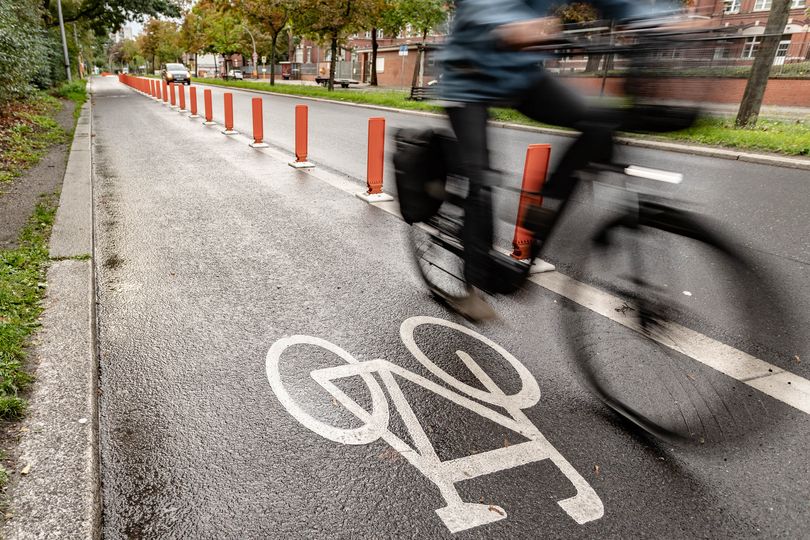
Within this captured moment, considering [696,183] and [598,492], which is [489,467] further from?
[696,183]

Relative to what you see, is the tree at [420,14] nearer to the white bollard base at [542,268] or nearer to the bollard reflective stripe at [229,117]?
the bollard reflective stripe at [229,117]

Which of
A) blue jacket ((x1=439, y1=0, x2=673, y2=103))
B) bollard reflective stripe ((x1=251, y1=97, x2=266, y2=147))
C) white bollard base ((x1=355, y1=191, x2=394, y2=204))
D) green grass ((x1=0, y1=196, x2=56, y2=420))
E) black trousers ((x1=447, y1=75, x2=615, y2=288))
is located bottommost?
green grass ((x1=0, y1=196, x2=56, y2=420))

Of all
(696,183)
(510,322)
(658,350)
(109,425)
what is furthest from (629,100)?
(696,183)

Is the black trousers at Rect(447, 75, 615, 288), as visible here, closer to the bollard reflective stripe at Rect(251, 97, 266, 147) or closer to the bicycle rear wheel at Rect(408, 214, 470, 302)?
the bicycle rear wheel at Rect(408, 214, 470, 302)

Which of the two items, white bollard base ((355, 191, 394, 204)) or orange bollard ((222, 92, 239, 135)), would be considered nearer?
white bollard base ((355, 191, 394, 204))

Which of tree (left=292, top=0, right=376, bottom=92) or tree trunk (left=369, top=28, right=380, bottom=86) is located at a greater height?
tree (left=292, top=0, right=376, bottom=92)

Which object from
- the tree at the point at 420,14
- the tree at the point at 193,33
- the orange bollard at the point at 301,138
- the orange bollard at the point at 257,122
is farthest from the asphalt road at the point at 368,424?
the tree at the point at 193,33

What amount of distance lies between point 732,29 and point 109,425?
3.13 metres

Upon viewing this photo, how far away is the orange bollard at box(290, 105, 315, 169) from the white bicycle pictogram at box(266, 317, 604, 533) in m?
6.00

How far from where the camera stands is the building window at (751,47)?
2.06m

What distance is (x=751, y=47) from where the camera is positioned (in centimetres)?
211

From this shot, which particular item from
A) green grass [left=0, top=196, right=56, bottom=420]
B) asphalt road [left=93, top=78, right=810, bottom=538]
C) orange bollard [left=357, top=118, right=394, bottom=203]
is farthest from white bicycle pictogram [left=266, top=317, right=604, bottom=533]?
orange bollard [left=357, top=118, right=394, bottom=203]

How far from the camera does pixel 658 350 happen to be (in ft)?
8.82

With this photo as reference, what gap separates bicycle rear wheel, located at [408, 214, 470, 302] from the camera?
3.44 meters
